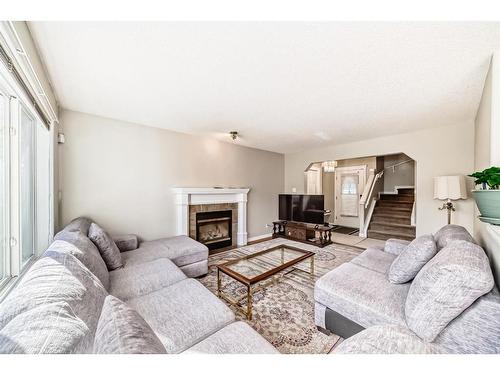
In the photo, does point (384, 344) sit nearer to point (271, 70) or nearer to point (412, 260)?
point (412, 260)

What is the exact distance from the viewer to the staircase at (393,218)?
463 cm

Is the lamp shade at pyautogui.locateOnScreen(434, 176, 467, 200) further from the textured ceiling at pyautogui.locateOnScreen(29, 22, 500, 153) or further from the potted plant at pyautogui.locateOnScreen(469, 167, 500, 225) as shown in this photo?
the potted plant at pyautogui.locateOnScreen(469, 167, 500, 225)

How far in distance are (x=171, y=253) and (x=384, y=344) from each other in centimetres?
230

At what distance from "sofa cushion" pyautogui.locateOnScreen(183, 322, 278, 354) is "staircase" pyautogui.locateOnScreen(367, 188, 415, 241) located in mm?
4804

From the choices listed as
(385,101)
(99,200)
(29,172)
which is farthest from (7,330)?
(385,101)

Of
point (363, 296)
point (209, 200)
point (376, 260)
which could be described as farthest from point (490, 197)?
point (209, 200)

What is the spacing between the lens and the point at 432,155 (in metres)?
3.18

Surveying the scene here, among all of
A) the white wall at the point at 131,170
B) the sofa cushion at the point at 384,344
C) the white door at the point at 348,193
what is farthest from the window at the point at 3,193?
the white door at the point at 348,193

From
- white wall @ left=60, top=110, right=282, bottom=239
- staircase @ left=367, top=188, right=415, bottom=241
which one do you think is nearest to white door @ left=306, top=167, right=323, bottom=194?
staircase @ left=367, top=188, right=415, bottom=241

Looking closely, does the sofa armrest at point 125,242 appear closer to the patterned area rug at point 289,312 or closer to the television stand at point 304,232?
the patterned area rug at point 289,312

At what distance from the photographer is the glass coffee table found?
6.16 feet

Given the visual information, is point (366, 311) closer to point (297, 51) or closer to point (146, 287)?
point (146, 287)

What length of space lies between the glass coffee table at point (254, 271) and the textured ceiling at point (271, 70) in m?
1.91

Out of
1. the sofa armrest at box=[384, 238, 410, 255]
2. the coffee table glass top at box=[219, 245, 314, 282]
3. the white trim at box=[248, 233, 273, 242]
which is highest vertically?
the sofa armrest at box=[384, 238, 410, 255]
